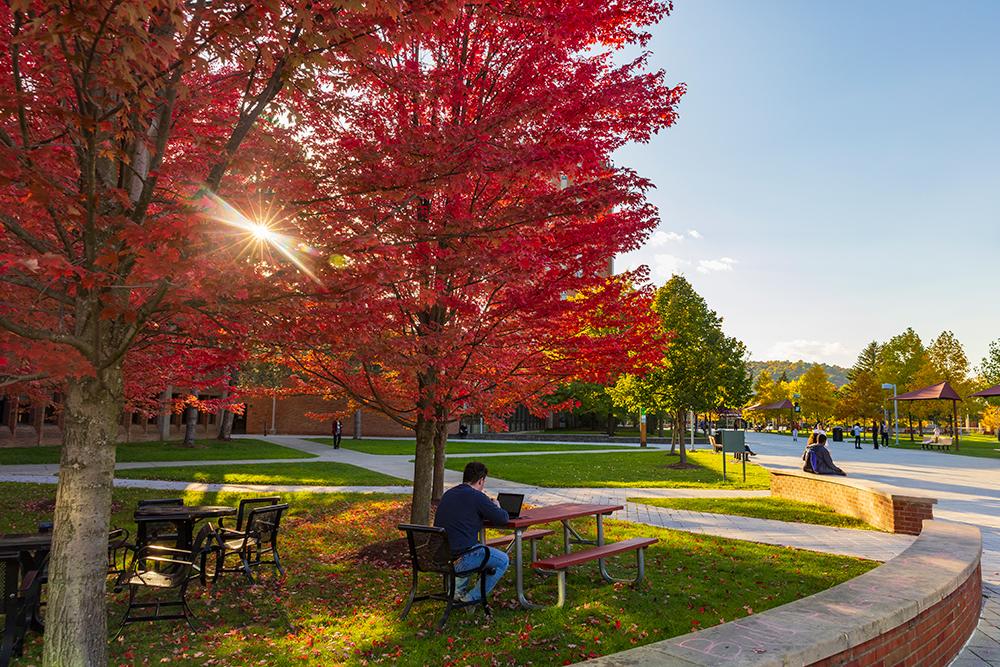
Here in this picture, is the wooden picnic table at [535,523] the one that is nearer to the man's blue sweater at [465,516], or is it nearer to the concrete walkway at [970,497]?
the man's blue sweater at [465,516]

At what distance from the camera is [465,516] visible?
20.1 ft

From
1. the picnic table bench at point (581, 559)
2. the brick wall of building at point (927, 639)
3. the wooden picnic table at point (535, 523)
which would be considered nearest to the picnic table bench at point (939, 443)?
the brick wall of building at point (927, 639)

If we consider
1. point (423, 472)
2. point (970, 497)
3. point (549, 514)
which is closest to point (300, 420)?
point (423, 472)

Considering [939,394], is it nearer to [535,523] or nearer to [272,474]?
[272,474]

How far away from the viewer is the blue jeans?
237 inches

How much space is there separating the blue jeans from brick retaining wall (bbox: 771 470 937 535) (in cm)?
727

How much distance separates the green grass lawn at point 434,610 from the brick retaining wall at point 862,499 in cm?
265

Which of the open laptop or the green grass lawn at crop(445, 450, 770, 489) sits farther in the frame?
the green grass lawn at crop(445, 450, 770, 489)

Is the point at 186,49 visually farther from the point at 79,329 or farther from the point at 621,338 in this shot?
the point at 621,338

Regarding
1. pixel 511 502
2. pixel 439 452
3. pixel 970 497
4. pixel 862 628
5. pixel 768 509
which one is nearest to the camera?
pixel 862 628

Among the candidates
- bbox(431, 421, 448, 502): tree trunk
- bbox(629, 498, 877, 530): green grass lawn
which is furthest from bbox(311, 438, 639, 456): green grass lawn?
bbox(431, 421, 448, 502): tree trunk

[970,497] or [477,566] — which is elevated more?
[477,566]

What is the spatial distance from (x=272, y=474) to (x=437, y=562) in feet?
46.3

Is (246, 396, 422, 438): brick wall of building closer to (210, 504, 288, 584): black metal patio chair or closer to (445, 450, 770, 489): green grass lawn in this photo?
(445, 450, 770, 489): green grass lawn
